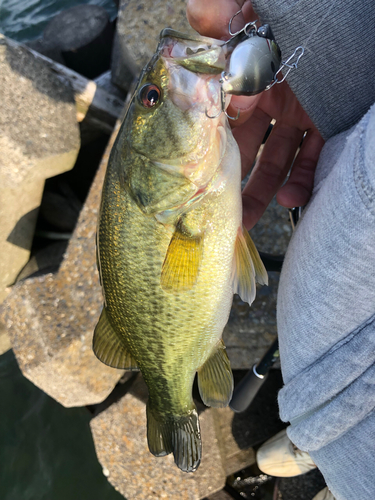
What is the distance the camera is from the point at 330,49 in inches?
45.8

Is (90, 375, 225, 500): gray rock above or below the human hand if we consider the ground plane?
below

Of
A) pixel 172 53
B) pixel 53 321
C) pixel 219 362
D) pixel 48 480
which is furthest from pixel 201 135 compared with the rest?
pixel 48 480

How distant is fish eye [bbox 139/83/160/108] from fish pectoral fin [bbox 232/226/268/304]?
579 millimetres

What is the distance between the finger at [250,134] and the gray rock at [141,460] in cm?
201

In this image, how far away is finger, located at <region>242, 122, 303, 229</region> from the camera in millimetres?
1858

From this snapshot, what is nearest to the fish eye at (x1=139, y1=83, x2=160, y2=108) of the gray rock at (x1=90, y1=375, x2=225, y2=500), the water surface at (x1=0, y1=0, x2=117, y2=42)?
the gray rock at (x1=90, y1=375, x2=225, y2=500)

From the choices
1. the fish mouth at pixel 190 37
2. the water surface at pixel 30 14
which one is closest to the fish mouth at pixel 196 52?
the fish mouth at pixel 190 37

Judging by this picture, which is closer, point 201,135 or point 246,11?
point 201,135

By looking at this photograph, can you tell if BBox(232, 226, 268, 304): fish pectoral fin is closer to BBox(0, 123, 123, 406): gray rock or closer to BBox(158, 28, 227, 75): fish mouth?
BBox(158, 28, 227, 75): fish mouth

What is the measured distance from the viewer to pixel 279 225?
9.20ft

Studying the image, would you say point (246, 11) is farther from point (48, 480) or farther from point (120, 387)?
point (48, 480)

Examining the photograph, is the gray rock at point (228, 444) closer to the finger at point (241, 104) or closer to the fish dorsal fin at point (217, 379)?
the fish dorsal fin at point (217, 379)

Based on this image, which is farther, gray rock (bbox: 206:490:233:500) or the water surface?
the water surface

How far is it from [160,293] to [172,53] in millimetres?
853
